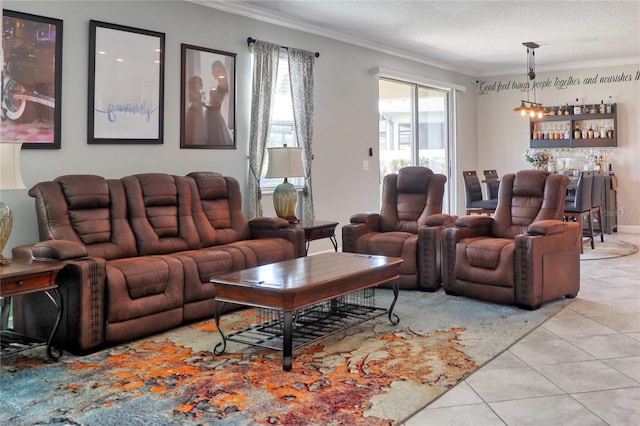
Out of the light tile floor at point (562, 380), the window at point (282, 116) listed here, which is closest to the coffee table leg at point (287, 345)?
the light tile floor at point (562, 380)

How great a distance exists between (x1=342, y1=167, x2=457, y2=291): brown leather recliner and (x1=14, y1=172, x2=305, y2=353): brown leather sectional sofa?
731mm

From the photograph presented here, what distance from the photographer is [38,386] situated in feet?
9.53

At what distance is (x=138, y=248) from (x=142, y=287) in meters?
0.67

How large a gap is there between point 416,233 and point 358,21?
2.57 m

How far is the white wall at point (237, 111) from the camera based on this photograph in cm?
426

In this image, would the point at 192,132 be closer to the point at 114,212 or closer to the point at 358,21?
the point at 114,212

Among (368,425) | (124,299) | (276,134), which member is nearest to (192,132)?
(276,134)

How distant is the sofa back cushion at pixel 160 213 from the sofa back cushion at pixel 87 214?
0.08 m

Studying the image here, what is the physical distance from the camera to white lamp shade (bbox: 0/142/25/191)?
3.26m

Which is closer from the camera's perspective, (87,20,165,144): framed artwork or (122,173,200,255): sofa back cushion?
(122,173,200,255): sofa back cushion

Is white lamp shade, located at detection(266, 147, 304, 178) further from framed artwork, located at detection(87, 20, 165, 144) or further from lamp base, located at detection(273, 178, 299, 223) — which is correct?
framed artwork, located at detection(87, 20, 165, 144)

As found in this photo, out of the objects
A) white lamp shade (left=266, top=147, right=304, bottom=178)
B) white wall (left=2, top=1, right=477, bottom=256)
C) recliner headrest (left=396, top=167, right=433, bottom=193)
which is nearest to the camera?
white wall (left=2, top=1, right=477, bottom=256)

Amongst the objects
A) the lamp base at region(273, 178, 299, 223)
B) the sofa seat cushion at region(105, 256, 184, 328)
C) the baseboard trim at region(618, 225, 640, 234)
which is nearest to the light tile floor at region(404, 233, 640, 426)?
the sofa seat cushion at region(105, 256, 184, 328)

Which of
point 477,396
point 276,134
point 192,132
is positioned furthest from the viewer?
point 276,134
